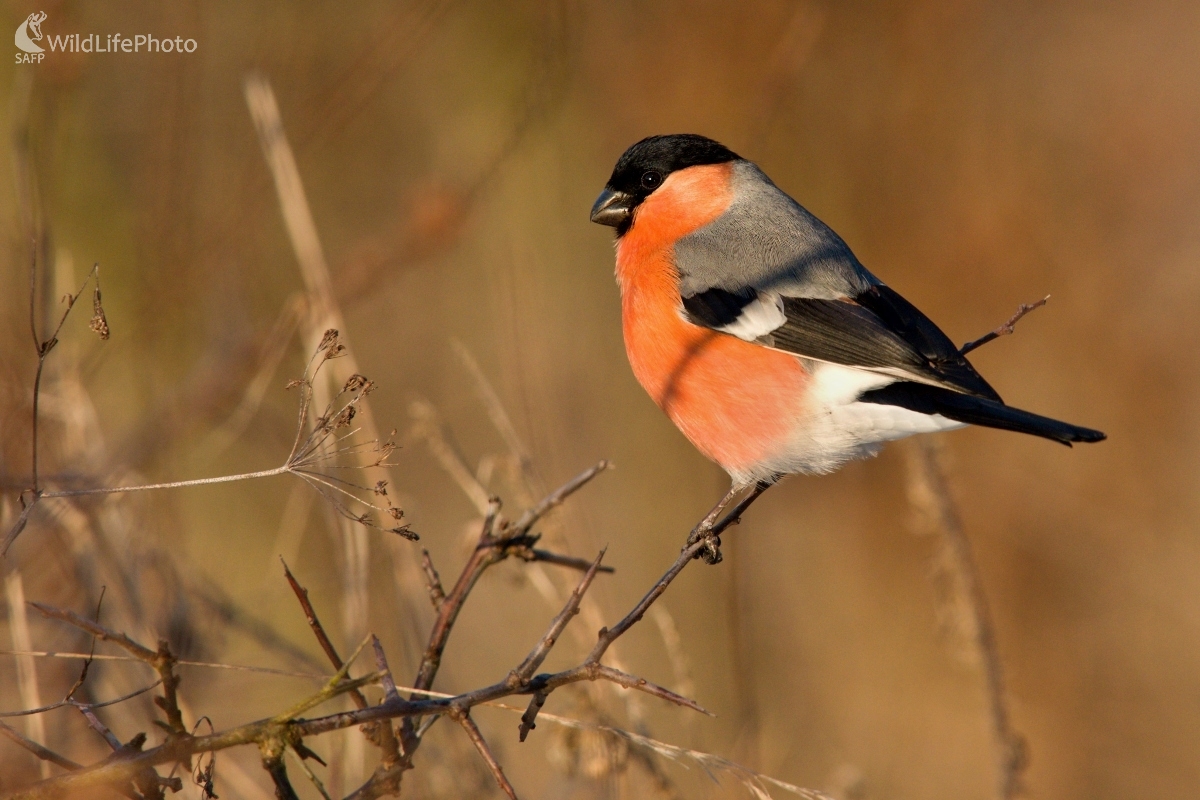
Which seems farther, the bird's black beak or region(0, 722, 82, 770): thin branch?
the bird's black beak

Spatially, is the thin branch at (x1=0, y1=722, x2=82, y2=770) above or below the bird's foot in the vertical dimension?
above

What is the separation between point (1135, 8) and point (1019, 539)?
2.88m

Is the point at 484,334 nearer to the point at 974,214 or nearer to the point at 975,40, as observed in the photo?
the point at 974,214

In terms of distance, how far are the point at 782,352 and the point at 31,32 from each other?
2.25 meters

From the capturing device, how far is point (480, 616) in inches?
204

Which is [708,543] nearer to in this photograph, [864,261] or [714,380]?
[714,380]

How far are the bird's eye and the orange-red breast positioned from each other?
0.73ft

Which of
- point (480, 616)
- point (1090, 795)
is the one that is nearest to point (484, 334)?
point (480, 616)

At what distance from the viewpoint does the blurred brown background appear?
4.59 meters

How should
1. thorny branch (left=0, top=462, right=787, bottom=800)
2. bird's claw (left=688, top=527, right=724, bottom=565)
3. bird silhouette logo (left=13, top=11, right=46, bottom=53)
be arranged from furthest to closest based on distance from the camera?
bird silhouette logo (left=13, top=11, right=46, bottom=53), bird's claw (left=688, top=527, right=724, bottom=565), thorny branch (left=0, top=462, right=787, bottom=800)

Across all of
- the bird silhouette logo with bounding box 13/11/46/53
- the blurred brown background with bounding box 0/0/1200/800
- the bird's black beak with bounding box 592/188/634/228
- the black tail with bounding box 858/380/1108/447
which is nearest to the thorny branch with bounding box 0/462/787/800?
the black tail with bounding box 858/380/1108/447

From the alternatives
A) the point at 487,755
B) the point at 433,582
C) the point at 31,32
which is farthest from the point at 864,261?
the point at 487,755

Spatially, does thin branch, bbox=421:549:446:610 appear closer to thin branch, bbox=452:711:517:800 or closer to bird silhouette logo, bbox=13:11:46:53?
thin branch, bbox=452:711:517:800

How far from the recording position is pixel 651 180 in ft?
10.3
